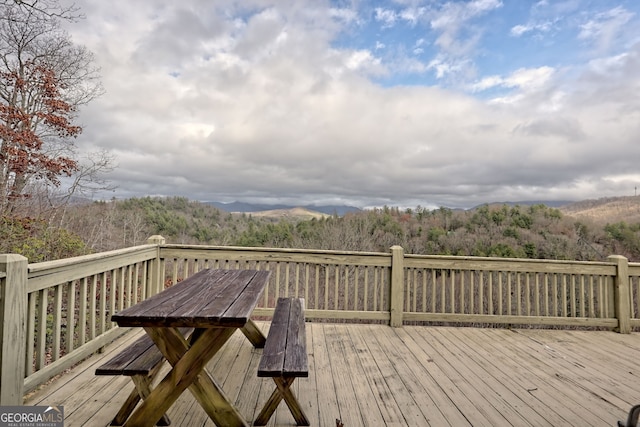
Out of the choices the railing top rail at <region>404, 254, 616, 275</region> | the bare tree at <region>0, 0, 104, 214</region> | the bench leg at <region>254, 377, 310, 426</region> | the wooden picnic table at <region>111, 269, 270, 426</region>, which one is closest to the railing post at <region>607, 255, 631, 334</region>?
the railing top rail at <region>404, 254, 616, 275</region>

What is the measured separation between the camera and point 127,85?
9.84 metres

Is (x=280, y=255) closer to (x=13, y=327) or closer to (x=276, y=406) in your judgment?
(x=276, y=406)

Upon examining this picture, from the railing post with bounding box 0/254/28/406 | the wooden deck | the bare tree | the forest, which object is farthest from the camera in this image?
the forest

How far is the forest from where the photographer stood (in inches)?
889

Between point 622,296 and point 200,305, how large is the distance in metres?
5.22

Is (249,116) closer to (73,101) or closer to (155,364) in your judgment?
(73,101)

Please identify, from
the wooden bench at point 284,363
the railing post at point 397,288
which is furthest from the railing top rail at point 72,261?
the railing post at point 397,288

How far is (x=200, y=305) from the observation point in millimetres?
1701

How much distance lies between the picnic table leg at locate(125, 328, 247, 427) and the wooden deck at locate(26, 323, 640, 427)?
1.00 feet

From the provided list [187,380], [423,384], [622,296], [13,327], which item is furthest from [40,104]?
[622,296]

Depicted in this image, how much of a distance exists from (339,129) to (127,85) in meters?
8.01

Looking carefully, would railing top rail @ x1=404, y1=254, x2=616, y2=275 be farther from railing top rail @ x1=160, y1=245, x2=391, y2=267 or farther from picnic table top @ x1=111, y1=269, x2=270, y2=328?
picnic table top @ x1=111, y1=269, x2=270, y2=328

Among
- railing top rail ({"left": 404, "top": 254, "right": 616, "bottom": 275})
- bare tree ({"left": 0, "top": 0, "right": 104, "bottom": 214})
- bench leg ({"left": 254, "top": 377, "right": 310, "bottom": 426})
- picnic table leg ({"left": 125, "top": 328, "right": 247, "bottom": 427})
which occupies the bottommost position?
bench leg ({"left": 254, "top": 377, "right": 310, "bottom": 426})

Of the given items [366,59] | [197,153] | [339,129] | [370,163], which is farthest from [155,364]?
[370,163]
